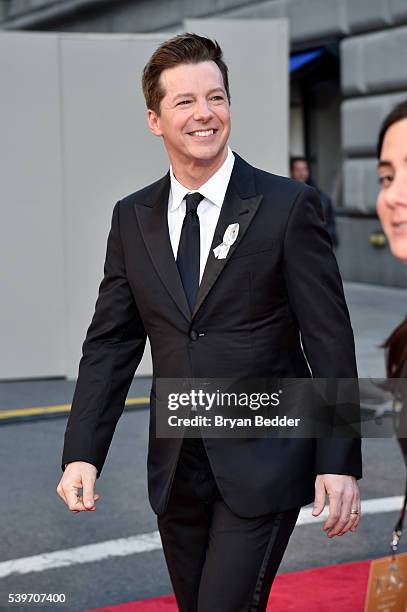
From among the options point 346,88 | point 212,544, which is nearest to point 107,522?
point 212,544

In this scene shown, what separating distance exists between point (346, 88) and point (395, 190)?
15208mm

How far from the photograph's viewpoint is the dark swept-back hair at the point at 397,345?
215 cm

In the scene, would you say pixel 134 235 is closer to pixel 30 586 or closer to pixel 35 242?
pixel 30 586

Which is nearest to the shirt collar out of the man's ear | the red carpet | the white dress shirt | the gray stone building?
the white dress shirt

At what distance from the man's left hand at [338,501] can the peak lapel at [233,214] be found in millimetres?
559

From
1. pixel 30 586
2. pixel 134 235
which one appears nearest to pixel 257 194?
pixel 134 235

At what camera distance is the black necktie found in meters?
3.27

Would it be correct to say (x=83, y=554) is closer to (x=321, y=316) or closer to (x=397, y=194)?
(x=321, y=316)

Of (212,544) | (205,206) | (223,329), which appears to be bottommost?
(212,544)

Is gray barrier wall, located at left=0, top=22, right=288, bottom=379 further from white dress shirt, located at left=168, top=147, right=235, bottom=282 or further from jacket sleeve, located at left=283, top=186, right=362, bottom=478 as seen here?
jacket sleeve, located at left=283, top=186, right=362, bottom=478

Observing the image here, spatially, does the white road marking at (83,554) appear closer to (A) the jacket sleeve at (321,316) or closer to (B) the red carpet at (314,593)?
(B) the red carpet at (314,593)

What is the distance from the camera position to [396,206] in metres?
2.15

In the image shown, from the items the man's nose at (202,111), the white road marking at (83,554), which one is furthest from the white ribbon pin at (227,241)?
the white road marking at (83,554)

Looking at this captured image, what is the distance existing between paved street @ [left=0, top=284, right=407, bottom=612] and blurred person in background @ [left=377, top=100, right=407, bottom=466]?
318 cm
